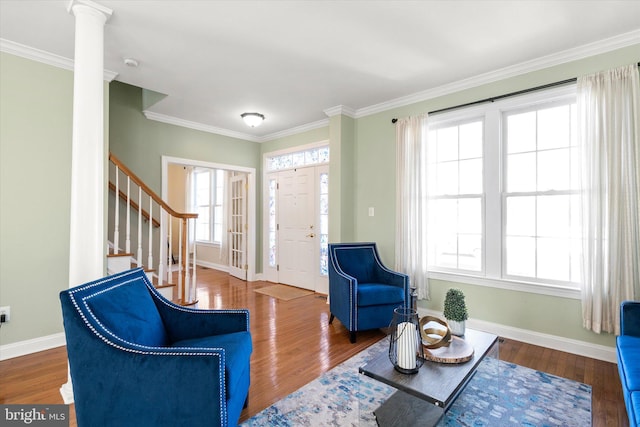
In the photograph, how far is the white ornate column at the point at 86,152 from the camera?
2.14 meters

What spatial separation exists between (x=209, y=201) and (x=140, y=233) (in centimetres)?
398

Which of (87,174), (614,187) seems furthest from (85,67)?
(614,187)

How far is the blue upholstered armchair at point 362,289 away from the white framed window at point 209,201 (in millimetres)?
4417

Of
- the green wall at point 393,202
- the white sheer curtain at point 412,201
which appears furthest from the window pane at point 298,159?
the white sheer curtain at point 412,201

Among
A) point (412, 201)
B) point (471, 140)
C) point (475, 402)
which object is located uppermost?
point (471, 140)

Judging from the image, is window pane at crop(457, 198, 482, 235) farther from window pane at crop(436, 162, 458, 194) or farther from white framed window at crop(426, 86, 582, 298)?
window pane at crop(436, 162, 458, 194)

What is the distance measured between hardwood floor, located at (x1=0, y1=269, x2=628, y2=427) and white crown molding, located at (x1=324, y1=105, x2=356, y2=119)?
2749 mm

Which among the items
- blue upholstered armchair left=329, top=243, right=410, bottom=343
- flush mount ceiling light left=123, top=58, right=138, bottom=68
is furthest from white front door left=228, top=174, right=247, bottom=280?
flush mount ceiling light left=123, top=58, right=138, bottom=68

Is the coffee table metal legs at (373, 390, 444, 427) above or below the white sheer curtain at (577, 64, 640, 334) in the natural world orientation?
below

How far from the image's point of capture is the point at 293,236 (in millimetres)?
5535

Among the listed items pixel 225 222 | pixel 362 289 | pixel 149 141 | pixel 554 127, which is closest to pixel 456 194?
pixel 554 127

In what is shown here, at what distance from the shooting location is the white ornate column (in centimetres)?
214

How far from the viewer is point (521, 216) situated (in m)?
3.28

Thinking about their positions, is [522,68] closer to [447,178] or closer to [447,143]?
[447,143]
